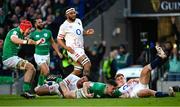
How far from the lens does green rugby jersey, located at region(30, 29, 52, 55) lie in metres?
24.7

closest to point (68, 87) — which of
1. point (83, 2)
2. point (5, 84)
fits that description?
point (5, 84)

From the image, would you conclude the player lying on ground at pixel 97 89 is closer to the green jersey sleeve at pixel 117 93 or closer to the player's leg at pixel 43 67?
the green jersey sleeve at pixel 117 93

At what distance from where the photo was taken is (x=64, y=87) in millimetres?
22547

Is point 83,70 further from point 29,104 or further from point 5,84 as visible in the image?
point 5,84

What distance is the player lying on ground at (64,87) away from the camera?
73.1ft

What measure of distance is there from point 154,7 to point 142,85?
536 inches

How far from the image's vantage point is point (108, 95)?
72.4 ft

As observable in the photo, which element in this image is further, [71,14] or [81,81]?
[71,14]

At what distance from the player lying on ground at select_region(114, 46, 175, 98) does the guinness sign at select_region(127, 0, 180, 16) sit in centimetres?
1278

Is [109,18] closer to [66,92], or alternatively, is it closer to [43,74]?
[43,74]

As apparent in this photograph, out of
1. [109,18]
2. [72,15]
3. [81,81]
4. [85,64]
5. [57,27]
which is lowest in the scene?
[81,81]

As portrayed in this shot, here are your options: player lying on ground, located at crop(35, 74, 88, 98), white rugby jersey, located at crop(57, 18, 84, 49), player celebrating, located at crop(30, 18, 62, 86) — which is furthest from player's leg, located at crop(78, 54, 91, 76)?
player celebrating, located at crop(30, 18, 62, 86)

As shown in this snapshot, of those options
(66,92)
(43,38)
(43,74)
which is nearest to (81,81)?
(66,92)

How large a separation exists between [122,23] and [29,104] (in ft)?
54.3
